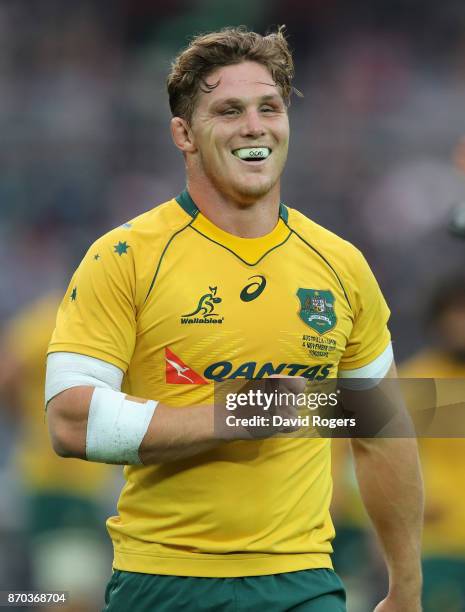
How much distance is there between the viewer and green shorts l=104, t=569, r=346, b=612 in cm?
325

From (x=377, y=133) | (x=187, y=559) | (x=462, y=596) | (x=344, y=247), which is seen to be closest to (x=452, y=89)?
(x=377, y=133)

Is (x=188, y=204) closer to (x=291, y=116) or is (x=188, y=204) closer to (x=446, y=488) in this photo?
(x=446, y=488)

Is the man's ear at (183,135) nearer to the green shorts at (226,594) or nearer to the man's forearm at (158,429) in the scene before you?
the man's forearm at (158,429)

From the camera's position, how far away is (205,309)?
3326mm

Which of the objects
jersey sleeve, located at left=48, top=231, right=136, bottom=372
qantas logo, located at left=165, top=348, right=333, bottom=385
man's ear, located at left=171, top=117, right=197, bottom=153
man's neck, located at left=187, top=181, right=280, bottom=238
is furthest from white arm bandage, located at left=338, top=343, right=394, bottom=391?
man's ear, located at left=171, top=117, right=197, bottom=153

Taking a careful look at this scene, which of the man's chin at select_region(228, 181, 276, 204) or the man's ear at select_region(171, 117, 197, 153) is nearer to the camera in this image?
the man's chin at select_region(228, 181, 276, 204)

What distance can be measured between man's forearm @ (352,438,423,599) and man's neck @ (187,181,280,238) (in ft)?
2.61

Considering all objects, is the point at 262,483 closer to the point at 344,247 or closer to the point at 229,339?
the point at 229,339

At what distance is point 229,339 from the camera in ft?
10.9

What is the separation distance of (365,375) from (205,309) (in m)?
0.64

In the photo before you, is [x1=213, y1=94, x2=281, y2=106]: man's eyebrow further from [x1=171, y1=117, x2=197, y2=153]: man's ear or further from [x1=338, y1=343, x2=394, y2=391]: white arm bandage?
[x1=338, y1=343, x2=394, y2=391]: white arm bandage

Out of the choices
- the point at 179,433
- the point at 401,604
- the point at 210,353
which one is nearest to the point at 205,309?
the point at 210,353

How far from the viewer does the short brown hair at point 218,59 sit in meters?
3.47

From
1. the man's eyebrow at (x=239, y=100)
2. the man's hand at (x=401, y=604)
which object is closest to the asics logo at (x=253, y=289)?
the man's eyebrow at (x=239, y=100)
